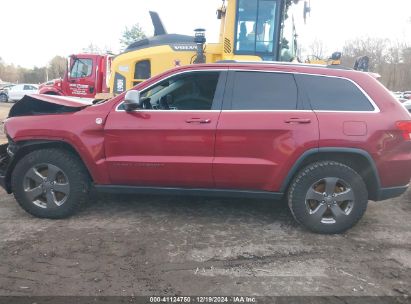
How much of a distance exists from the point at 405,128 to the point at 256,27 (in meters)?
4.54

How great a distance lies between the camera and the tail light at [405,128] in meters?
3.99

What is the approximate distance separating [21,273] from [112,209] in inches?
64.5

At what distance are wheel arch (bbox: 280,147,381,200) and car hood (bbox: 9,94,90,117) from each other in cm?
250

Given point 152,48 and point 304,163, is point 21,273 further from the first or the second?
point 152,48

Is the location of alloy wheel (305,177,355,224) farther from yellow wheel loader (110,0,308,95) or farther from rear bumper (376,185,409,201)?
yellow wheel loader (110,0,308,95)

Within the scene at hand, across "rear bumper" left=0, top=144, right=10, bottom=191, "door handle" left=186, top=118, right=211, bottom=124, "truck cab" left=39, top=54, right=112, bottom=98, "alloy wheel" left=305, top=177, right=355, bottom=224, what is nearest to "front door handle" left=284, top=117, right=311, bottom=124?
"alloy wheel" left=305, top=177, right=355, bottom=224

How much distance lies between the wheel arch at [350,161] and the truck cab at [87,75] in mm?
11472

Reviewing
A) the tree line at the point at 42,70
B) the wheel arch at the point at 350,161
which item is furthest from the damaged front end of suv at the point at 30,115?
the tree line at the point at 42,70

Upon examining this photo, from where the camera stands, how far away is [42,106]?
4.51 metres

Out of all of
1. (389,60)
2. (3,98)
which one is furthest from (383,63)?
(3,98)

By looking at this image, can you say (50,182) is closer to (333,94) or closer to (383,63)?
(333,94)

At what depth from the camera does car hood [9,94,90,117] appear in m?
4.41

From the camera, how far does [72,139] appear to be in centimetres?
422

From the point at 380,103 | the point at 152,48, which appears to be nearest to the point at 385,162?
the point at 380,103
